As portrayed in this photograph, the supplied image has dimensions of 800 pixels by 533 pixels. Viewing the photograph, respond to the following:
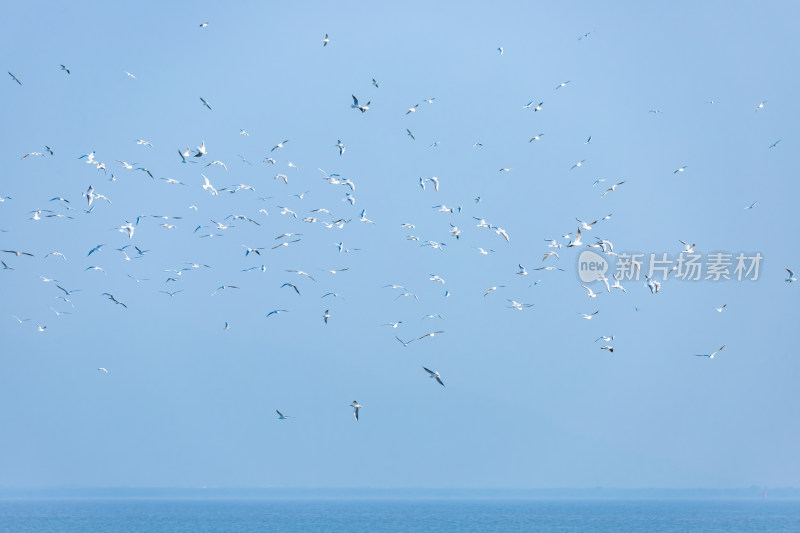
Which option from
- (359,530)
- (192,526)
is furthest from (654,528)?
(192,526)

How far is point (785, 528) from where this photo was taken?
113250mm

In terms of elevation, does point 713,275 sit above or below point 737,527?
above

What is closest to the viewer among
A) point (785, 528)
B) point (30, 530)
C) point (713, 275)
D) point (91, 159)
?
point (91, 159)

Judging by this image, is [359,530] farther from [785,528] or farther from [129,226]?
[129,226]

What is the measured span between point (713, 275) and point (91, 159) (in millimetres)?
29896

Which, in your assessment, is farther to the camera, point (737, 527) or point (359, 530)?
point (737, 527)

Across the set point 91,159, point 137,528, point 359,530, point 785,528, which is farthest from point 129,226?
point 785,528

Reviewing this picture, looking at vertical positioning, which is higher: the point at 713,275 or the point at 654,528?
the point at 713,275

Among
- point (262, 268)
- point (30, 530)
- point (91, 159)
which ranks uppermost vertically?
point (91, 159)

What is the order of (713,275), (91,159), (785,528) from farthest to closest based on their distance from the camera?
1. (785,528)
2. (713,275)
3. (91,159)

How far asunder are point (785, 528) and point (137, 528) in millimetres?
74821

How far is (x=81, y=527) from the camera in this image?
11525 centimetres

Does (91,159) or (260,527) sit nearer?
(91,159)

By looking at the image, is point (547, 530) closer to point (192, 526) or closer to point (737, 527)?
point (737, 527)
